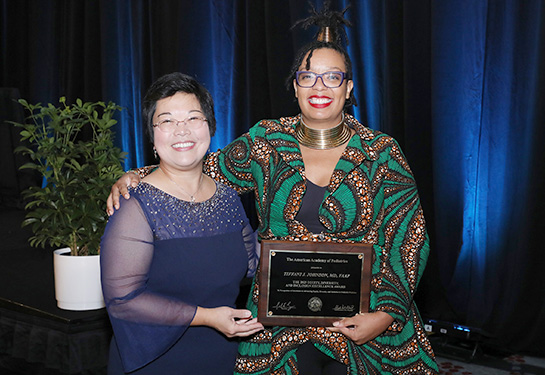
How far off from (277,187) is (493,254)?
2.14 m

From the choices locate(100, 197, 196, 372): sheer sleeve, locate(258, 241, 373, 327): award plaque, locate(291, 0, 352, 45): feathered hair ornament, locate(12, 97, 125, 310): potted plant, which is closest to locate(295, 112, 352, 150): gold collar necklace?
locate(291, 0, 352, 45): feathered hair ornament

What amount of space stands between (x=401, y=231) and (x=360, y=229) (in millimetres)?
142

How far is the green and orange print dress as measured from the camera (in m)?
1.82

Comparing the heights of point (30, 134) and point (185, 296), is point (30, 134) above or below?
above

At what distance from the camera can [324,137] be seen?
1918mm

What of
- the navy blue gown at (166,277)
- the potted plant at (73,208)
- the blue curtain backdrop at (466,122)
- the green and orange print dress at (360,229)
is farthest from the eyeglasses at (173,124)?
the blue curtain backdrop at (466,122)

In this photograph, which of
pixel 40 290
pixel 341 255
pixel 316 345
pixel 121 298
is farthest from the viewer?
pixel 40 290

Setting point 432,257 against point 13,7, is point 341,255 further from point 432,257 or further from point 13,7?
point 13,7

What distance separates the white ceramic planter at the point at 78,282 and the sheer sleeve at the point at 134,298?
115 centimetres

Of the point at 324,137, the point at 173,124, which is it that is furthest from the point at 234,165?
the point at 173,124

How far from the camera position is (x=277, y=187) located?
73.1 inches

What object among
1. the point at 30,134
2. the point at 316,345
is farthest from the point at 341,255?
the point at 30,134

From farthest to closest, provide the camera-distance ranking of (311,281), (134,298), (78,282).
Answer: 1. (78,282)
2. (311,281)
3. (134,298)

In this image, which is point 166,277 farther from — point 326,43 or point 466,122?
point 466,122
